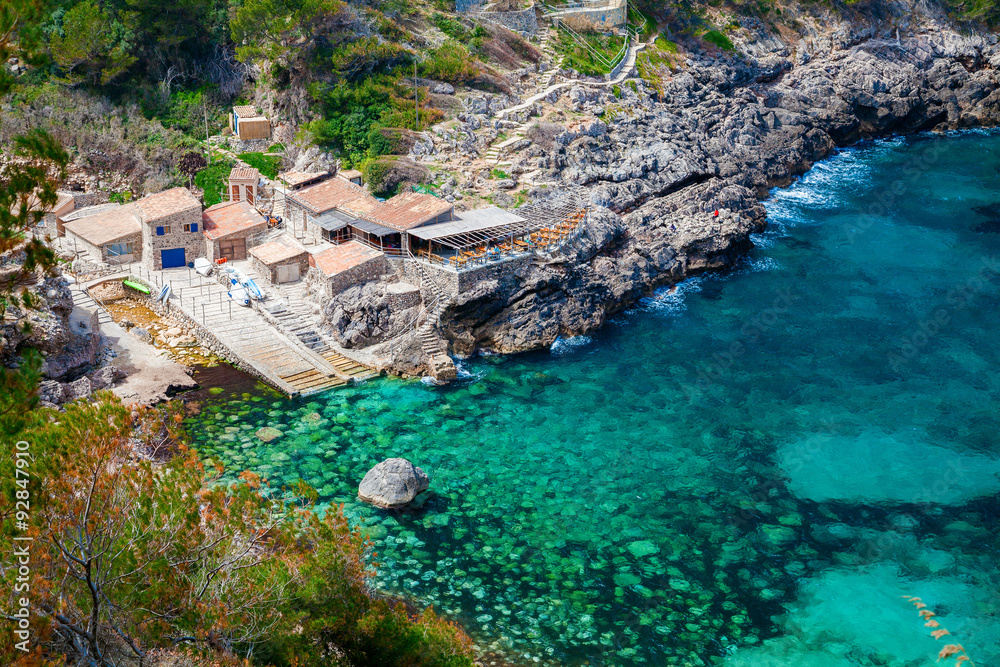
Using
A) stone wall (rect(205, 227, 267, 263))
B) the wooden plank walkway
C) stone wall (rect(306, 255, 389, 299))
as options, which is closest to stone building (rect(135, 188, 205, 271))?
stone wall (rect(205, 227, 267, 263))

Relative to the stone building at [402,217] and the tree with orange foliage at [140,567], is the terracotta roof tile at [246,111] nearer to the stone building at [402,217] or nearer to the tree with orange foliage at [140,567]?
the stone building at [402,217]

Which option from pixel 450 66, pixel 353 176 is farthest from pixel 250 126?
pixel 450 66

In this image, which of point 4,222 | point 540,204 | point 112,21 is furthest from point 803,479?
point 112,21

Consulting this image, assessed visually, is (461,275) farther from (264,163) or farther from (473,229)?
(264,163)

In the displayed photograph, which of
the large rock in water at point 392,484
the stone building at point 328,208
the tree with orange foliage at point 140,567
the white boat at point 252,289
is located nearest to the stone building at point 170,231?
the white boat at point 252,289

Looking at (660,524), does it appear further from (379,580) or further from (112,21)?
(112,21)

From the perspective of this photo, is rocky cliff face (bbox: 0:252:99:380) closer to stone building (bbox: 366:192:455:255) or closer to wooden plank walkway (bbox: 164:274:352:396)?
wooden plank walkway (bbox: 164:274:352:396)
